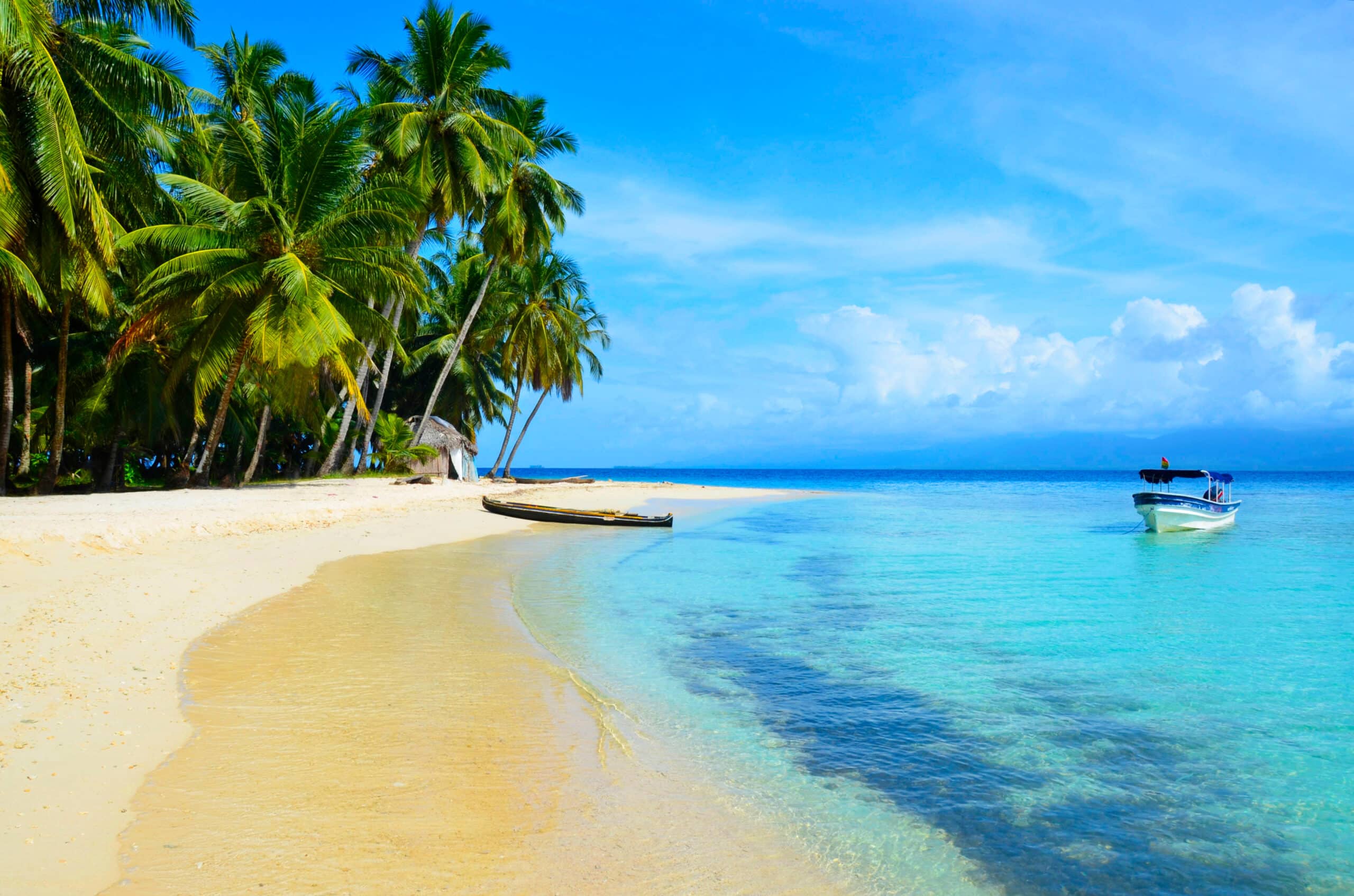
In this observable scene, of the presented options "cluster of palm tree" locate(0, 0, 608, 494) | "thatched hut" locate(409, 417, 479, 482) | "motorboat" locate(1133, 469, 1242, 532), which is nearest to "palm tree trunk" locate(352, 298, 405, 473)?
"cluster of palm tree" locate(0, 0, 608, 494)

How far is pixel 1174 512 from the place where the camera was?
72.9 feet

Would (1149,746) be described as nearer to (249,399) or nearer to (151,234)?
(151,234)

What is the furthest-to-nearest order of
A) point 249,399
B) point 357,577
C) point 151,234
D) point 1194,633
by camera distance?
point 249,399 → point 151,234 → point 357,577 → point 1194,633

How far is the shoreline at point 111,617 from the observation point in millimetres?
3465

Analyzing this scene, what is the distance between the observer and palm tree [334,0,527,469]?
23.9 m

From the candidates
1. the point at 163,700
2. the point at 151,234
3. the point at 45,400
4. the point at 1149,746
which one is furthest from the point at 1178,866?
the point at 45,400

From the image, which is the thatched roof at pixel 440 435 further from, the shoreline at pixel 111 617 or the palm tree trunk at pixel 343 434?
the shoreline at pixel 111 617

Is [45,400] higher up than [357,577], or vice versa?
[45,400]

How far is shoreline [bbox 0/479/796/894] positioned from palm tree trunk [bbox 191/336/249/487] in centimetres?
158

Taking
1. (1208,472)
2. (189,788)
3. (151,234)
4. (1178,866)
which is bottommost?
(1178,866)

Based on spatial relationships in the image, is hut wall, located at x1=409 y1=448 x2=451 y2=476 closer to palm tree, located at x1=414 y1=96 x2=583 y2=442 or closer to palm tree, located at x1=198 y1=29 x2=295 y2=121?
palm tree, located at x1=414 y1=96 x2=583 y2=442

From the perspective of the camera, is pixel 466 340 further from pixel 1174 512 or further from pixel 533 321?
pixel 1174 512

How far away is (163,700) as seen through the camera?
203 inches

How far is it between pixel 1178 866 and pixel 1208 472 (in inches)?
883
